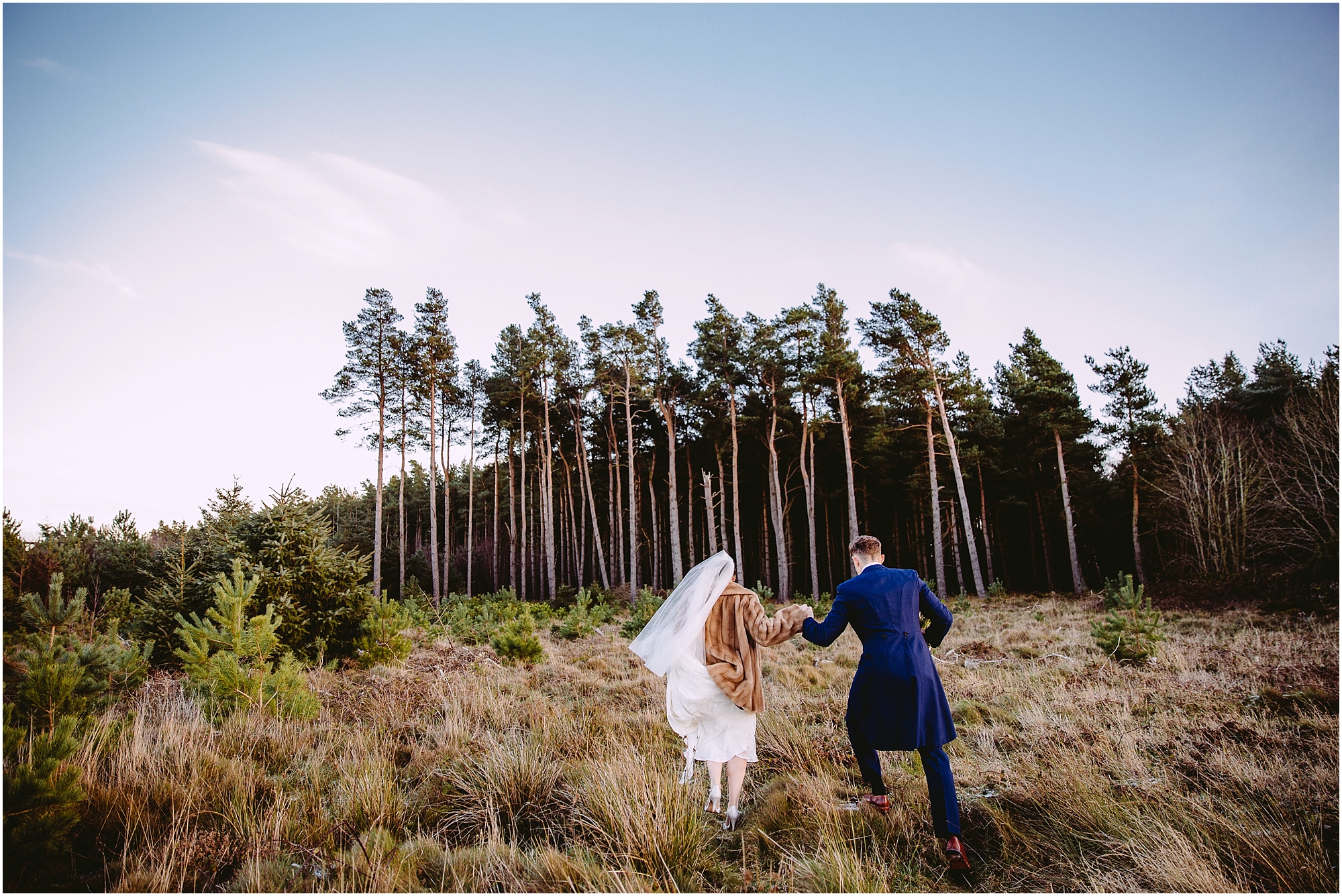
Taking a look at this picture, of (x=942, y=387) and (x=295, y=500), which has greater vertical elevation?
(x=942, y=387)

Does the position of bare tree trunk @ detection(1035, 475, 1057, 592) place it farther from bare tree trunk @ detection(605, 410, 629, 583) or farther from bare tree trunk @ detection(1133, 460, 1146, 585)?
bare tree trunk @ detection(605, 410, 629, 583)

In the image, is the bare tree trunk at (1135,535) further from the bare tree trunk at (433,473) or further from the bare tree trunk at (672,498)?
the bare tree trunk at (433,473)

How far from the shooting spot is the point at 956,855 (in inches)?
135

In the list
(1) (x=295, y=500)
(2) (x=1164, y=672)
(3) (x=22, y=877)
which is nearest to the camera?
(3) (x=22, y=877)

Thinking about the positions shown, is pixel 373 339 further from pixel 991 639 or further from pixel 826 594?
pixel 991 639

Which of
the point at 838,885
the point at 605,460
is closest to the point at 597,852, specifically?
the point at 838,885

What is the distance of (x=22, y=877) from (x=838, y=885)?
441cm

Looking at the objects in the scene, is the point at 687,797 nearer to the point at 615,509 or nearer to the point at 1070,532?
the point at 1070,532

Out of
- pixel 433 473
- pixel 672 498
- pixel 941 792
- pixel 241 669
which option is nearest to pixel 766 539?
pixel 672 498

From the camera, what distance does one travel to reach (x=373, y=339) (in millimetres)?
25156

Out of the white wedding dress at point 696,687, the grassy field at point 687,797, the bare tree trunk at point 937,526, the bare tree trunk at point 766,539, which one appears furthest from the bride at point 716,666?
the bare tree trunk at point 766,539

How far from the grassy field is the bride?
1.16ft

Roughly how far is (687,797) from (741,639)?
111 centimetres

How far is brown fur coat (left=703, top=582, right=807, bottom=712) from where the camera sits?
425cm
